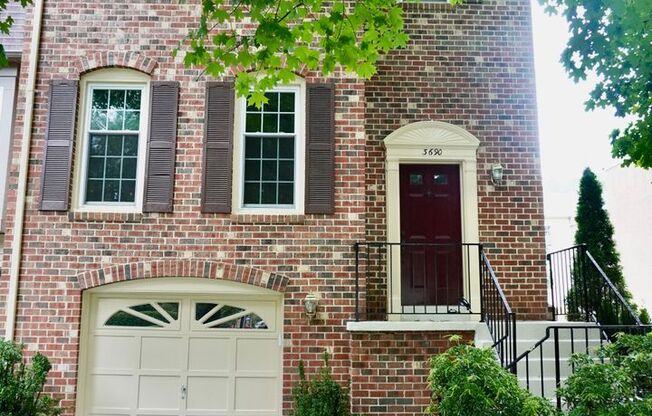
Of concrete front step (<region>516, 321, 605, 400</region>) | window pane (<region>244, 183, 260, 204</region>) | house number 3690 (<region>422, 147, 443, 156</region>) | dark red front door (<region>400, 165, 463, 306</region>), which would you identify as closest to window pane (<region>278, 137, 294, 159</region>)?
window pane (<region>244, 183, 260, 204</region>)

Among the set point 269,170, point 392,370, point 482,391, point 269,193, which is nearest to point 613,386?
point 482,391

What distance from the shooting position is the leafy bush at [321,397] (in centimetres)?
630

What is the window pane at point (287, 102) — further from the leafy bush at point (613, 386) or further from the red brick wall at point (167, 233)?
the leafy bush at point (613, 386)

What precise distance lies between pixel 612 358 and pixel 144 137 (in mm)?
5818

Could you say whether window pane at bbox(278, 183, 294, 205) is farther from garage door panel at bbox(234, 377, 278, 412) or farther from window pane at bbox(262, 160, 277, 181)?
garage door panel at bbox(234, 377, 278, 412)

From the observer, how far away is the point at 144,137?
7273mm

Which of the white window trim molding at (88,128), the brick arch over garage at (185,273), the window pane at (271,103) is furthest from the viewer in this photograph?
the window pane at (271,103)

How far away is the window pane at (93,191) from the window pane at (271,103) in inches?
92.2

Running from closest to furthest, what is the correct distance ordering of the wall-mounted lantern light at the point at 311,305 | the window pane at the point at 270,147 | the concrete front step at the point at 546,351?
the concrete front step at the point at 546,351
the wall-mounted lantern light at the point at 311,305
the window pane at the point at 270,147

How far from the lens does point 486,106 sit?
322 inches

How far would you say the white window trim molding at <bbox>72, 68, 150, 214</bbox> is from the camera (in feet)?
23.4

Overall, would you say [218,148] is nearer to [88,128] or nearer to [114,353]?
[88,128]

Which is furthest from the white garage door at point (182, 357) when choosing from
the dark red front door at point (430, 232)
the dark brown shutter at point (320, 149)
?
the dark red front door at point (430, 232)

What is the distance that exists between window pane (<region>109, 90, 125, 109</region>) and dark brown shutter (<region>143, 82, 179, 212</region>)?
1.44ft
